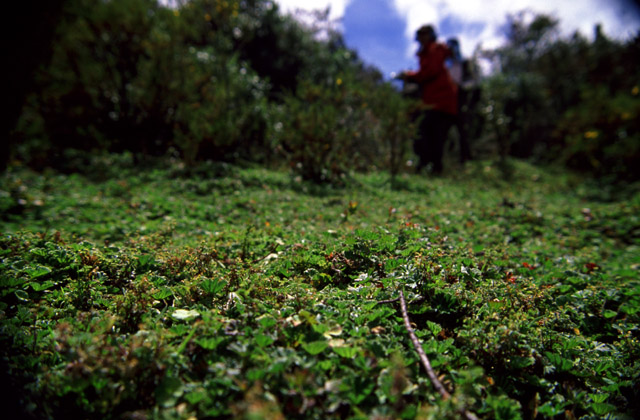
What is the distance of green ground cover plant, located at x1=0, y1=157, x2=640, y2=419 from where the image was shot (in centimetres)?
141

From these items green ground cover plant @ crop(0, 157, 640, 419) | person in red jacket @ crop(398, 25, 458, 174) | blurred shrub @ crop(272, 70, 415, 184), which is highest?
person in red jacket @ crop(398, 25, 458, 174)

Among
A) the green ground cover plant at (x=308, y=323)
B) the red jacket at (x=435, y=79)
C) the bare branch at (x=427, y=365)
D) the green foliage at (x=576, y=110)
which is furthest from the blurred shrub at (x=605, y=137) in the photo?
the bare branch at (x=427, y=365)

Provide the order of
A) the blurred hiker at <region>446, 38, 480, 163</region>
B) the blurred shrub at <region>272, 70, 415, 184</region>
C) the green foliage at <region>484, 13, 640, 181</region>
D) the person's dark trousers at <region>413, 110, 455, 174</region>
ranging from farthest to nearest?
the blurred hiker at <region>446, 38, 480, 163</region> → the green foliage at <region>484, 13, 640, 181</region> → the person's dark trousers at <region>413, 110, 455, 174</region> → the blurred shrub at <region>272, 70, 415, 184</region>

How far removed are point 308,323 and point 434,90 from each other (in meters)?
7.64

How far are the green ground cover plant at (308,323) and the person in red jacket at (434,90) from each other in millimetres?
4990

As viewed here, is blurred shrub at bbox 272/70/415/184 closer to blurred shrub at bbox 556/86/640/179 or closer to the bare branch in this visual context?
the bare branch

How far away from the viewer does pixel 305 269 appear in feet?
8.48

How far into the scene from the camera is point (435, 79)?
26.6ft

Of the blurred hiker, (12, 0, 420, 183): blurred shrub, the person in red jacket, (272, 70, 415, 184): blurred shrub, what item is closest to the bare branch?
(272, 70, 415, 184): blurred shrub

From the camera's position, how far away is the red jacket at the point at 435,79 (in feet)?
25.9

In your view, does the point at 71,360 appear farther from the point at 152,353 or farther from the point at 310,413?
the point at 310,413

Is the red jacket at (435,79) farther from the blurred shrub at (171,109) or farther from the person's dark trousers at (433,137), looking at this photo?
the blurred shrub at (171,109)

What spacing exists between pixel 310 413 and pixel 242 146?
23.9 ft

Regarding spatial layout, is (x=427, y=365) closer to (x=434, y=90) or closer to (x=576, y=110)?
(x=434, y=90)
